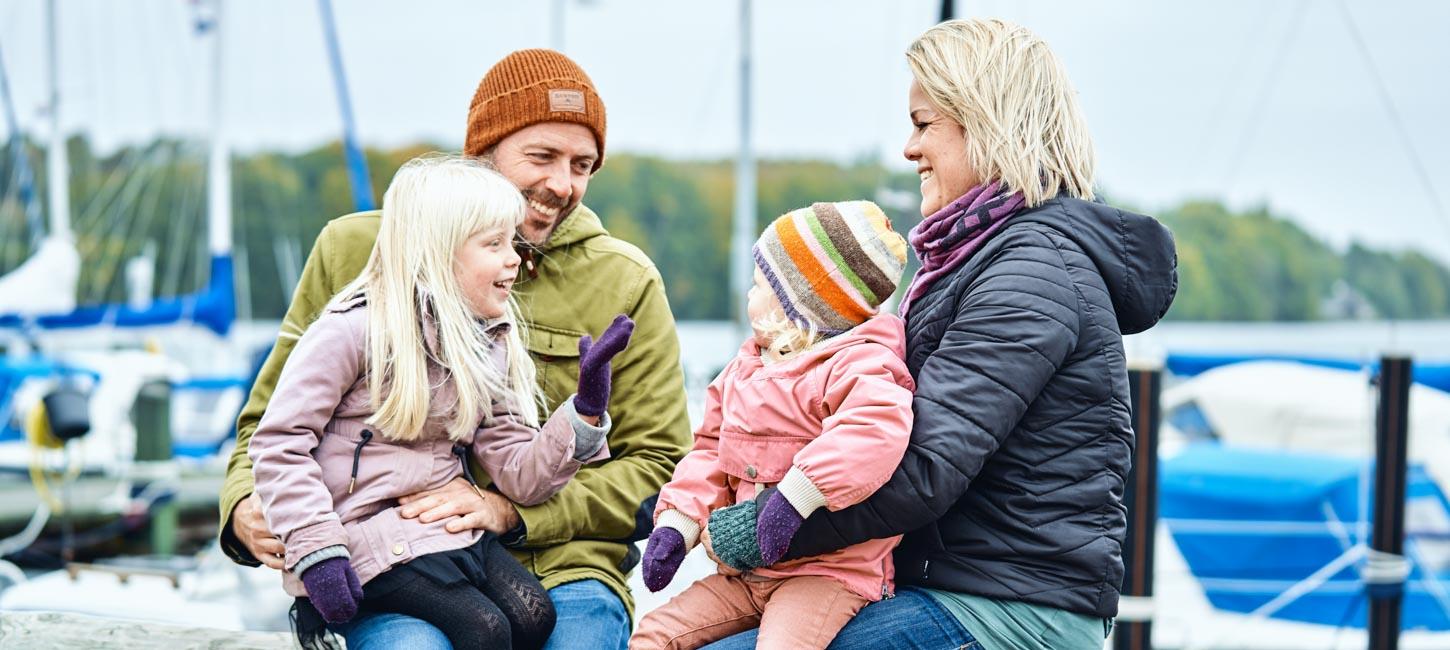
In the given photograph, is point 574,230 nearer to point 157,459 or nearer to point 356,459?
point 356,459

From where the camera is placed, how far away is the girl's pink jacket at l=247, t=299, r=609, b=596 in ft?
6.80

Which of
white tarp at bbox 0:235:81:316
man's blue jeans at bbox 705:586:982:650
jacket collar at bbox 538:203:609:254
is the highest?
jacket collar at bbox 538:203:609:254

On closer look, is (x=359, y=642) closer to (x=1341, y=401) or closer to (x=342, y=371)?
(x=342, y=371)

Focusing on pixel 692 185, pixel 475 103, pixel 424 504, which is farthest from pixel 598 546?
pixel 692 185

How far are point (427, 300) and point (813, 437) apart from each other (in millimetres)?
753

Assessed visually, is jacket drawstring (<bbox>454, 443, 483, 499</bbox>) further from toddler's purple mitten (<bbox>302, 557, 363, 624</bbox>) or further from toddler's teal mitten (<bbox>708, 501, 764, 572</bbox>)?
toddler's teal mitten (<bbox>708, 501, 764, 572</bbox>)

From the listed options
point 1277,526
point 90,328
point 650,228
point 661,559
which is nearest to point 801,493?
point 661,559

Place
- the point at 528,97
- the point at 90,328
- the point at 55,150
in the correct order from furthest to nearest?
1. the point at 55,150
2. the point at 90,328
3. the point at 528,97

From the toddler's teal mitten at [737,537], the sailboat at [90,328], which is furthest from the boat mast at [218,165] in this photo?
the toddler's teal mitten at [737,537]

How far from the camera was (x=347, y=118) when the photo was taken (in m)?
7.61

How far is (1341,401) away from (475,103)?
7.32 meters

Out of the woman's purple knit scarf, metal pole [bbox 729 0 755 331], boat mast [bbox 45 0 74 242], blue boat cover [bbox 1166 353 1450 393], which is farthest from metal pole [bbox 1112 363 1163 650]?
boat mast [bbox 45 0 74 242]

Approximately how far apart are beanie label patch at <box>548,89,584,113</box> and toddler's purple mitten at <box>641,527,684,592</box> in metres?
0.97

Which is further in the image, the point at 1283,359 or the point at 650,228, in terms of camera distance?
the point at 650,228
